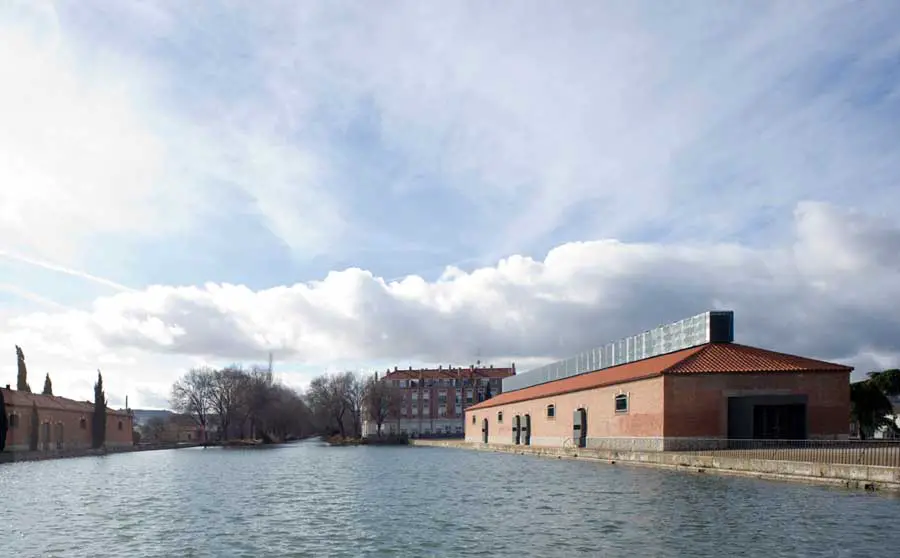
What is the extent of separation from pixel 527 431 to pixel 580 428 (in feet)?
58.5

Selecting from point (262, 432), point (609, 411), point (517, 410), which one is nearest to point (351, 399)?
point (262, 432)

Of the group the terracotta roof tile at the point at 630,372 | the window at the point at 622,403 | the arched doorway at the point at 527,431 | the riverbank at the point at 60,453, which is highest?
the terracotta roof tile at the point at 630,372

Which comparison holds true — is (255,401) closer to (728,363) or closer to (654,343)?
(654,343)

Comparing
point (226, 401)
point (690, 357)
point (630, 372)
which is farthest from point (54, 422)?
point (690, 357)

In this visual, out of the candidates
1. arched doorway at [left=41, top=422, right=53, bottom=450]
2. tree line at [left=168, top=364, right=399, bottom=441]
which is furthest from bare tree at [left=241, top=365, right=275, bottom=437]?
arched doorway at [left=41, top=422, right=53, bottom=450]

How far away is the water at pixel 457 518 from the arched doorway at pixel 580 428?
68.9 ft

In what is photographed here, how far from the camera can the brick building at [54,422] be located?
7075 cm

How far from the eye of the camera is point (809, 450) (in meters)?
32.2

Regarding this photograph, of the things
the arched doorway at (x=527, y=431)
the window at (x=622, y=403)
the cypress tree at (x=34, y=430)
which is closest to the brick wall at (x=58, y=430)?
the cypress tree at (x=34, y=430)

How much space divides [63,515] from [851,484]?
2714 centimetres

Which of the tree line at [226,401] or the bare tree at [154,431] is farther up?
the tree line at [226,401]

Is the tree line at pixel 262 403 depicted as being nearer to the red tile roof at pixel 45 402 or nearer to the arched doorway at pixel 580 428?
the red tile roof at pixel 45 402

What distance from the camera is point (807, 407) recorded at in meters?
44.5

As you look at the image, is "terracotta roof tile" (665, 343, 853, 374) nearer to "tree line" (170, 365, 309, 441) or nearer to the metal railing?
the metal railing
